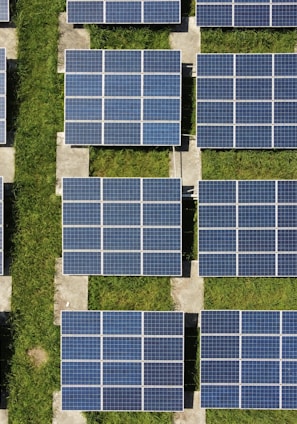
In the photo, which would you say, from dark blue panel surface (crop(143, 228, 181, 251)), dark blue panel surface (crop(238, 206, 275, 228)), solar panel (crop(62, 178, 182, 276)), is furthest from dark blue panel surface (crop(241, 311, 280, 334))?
dark blue panel surface (crop(143, 228, 181, 251))

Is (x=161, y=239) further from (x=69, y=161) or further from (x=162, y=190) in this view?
(x=69, y=161)

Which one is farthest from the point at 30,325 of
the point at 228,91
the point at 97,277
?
the point at 228,91

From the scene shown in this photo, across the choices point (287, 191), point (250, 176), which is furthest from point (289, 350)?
point (250, 176)

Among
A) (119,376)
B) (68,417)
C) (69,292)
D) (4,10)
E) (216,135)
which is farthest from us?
(69,292)

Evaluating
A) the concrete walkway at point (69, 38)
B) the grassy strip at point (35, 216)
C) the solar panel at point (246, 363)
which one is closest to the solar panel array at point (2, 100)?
the grassy strip at point (35, 216)

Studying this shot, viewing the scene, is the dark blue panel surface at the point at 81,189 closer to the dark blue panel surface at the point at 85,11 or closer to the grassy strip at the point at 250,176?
the grassy strip at the point at 250,176

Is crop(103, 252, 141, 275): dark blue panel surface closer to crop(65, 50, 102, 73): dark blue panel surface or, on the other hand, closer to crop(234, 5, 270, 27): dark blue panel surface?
crop(65, 50, 102, 73): dark blue panel surface
